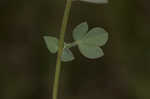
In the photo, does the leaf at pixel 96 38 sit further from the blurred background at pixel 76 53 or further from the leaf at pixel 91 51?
the blurred background at pixel 76 53

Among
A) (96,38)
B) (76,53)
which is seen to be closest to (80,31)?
(96,38)

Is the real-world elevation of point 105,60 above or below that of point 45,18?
below

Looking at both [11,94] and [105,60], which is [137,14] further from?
[11,94]

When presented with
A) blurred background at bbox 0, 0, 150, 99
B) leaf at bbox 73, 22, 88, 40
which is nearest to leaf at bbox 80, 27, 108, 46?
leaf at bbox 73, 22, 88, 40

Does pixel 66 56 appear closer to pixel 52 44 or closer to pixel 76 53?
pixel 52 44

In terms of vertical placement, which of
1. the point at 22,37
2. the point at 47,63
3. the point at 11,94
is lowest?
the point at 11,94

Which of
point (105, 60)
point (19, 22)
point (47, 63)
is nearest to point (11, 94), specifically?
point (47, 63)

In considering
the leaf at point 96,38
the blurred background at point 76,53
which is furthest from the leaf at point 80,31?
the blurred background at point 76,53
